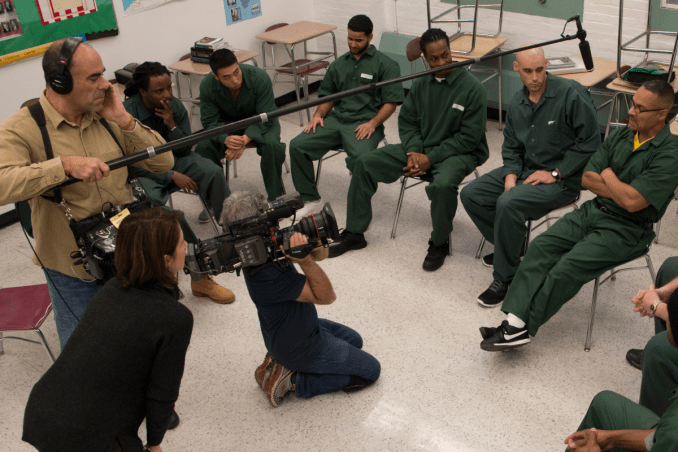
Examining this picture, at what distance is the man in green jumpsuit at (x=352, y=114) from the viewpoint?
413 centimetres

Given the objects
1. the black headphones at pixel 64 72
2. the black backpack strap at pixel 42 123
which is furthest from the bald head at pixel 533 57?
the black backpack strap at pixel 42 123

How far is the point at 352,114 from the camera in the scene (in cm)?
425

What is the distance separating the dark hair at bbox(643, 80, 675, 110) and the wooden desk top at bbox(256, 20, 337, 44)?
323cm

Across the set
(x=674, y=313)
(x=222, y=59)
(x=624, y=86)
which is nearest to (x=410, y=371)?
(x=674, y=313)

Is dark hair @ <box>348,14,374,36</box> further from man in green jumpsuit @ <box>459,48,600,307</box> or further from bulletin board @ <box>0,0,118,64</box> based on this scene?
bulletin board @ <box>0,0,118,64</box>

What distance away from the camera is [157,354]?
1682 mm

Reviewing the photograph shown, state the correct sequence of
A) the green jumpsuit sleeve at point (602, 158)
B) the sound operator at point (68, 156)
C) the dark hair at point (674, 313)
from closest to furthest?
the dark hair at point (674, 313) < the sound operator at point (68, 156) < the green jumpsuit sleeve at point (602, 158)

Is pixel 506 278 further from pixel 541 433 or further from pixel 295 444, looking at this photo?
pixel 295 444

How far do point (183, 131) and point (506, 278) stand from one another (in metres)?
2.17

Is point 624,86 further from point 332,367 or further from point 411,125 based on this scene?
point 332,367

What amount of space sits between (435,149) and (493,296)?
38.7 inches

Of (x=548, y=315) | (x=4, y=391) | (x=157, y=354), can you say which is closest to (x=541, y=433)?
(x=548, y=315)

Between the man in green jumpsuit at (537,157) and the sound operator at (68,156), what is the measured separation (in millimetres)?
1788

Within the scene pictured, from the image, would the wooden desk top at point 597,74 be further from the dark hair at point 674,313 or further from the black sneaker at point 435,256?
the dark hair at point 674,313
